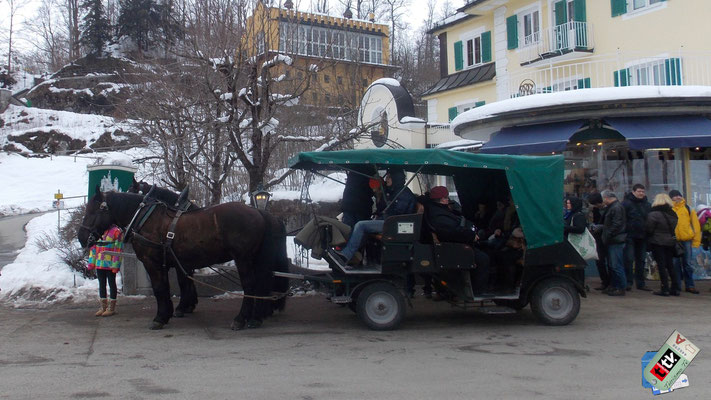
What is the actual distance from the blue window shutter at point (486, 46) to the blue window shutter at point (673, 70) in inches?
362

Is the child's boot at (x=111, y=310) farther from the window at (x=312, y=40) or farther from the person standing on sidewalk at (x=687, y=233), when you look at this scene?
the person standing on sidewalk at (x=687, y=233)

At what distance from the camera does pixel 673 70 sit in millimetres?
15828

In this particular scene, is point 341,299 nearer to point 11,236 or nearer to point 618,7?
point 618,7

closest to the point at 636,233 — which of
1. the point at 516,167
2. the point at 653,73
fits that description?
the point at 516,167

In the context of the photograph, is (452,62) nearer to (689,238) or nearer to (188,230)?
(689,238)

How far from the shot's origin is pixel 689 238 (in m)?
10.9

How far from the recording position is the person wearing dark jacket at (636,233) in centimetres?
1102

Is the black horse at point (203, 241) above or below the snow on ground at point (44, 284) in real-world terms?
above

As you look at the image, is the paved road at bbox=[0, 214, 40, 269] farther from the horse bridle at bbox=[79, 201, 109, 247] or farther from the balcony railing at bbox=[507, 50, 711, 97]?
the balcony railing at bbox=[507, 50, 711, 97]

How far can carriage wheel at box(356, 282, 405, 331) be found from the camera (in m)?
8.07

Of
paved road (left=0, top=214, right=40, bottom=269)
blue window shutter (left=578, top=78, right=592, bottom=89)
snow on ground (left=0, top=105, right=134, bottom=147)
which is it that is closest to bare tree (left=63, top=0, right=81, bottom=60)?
snow on ground (left=0, top=105, right=134, bottom=147)

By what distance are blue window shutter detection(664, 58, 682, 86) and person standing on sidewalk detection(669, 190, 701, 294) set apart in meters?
5.35

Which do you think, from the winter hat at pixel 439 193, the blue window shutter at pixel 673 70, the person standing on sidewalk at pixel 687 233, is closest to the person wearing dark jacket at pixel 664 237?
the person standing on sidewalk at pixel 687 233

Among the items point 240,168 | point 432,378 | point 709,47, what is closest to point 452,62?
point 709,47
